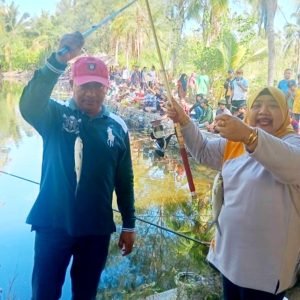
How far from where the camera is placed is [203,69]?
3.52m

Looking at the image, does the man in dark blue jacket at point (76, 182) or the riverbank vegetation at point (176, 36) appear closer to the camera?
the man in dark blue jacket at point (76, 182)

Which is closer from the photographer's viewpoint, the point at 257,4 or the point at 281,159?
the point at 281,159

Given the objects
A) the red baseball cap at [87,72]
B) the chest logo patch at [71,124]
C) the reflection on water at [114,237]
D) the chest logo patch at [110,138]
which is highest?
the red baseball cap at [87,72]

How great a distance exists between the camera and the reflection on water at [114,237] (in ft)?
6.72

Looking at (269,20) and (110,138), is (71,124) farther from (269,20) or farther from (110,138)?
(269,20)

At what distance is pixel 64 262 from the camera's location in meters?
1.04

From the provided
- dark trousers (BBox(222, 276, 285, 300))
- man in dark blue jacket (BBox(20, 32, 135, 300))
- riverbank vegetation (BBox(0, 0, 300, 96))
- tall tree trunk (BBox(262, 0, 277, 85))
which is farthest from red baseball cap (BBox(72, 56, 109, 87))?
tall tree trunk (BBox(262, 0, 277, 85))

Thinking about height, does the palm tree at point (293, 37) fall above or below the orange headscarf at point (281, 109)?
above

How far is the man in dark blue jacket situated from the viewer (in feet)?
3.30

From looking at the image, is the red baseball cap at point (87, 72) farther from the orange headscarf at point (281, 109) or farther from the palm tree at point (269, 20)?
the palm tree at point (269, 20)

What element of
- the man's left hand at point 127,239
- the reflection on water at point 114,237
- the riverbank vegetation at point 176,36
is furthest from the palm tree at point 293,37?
the man's left hand at point 127,239

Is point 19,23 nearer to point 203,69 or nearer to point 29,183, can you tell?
point 29,183

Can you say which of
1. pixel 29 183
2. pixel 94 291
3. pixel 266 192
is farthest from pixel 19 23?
pixel 266 192

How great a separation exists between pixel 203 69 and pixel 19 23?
2.12 meters
